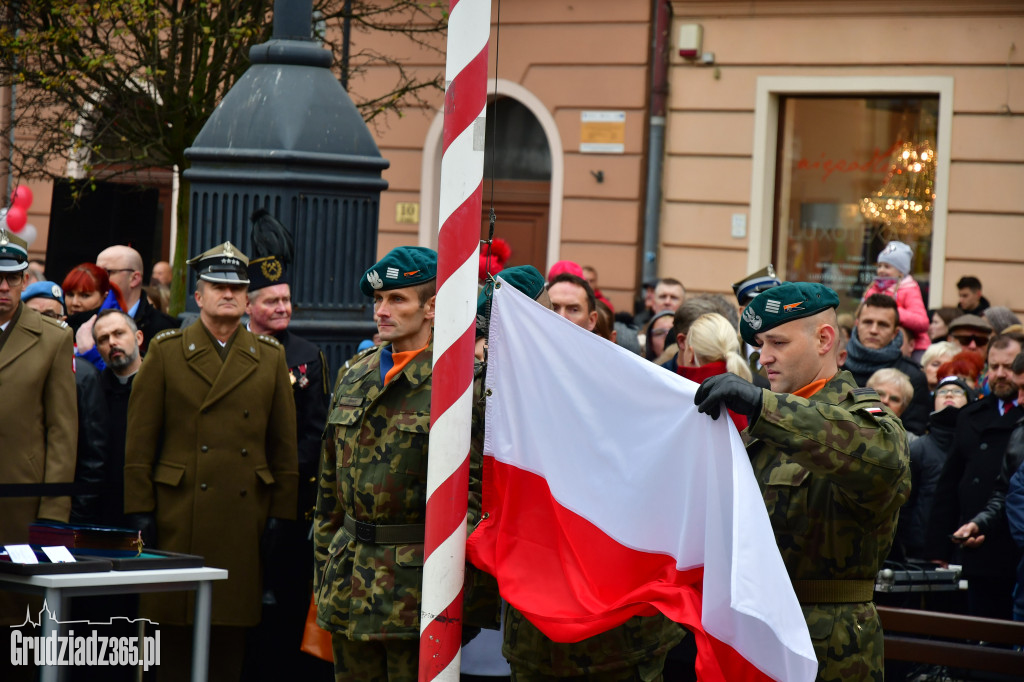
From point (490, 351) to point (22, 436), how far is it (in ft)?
8.50

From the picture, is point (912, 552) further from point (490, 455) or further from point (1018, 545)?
point (490, 455)

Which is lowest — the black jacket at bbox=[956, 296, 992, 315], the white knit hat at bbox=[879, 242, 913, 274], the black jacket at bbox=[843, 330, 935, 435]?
the black jacket at bbox=[843, 330, 935, 435]

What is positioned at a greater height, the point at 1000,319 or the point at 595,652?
the point at 1000,319

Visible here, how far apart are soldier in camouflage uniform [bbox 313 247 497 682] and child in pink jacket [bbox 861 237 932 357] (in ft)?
15.5

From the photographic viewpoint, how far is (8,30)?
37.6 feet

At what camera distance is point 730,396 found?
3.46 meters

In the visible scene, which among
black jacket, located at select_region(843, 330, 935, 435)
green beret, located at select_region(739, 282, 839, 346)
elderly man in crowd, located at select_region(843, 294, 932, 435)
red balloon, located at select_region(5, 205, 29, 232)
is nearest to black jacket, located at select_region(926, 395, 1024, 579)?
black jacket, located at select_region(843, 330, 935, 435)

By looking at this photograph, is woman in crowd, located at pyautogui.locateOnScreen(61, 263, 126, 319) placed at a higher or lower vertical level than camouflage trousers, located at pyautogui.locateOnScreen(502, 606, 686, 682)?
higher

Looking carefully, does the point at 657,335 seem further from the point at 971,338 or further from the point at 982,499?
the point at 982,499

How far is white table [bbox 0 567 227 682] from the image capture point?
4703mm

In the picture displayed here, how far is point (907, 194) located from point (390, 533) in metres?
10.0

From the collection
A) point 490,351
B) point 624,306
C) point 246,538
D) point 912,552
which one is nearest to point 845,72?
point 624,306

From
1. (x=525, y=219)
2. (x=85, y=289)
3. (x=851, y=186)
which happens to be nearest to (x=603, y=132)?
(x=525, y=219)

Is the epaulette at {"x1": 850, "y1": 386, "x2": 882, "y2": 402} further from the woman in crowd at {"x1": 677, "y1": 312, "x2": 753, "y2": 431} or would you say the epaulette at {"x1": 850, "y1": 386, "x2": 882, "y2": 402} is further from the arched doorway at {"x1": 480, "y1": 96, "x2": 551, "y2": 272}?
the arched doorway at {"x1": 480, "y1": 96, "x2": 551, "y2": 272}
